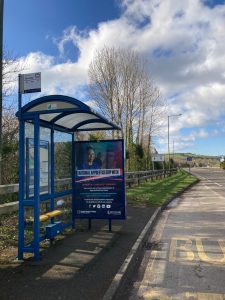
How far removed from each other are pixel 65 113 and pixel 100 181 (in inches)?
76.6

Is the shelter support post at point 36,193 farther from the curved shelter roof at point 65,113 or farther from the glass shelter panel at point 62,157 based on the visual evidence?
the glass shelter panel at point 62,157

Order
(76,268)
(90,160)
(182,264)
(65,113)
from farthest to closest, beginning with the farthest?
(90,160), (65,113), (182,264), (76,268)

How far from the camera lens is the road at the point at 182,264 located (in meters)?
5.52

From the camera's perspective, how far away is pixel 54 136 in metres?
8.74

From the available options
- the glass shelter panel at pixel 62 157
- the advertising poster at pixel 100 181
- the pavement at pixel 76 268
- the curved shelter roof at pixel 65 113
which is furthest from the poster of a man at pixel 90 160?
the pavement at pixel 76 268

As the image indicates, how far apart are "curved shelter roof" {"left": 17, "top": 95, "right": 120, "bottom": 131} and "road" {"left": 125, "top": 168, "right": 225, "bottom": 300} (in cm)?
281

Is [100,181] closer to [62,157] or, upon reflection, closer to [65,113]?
[62,157]

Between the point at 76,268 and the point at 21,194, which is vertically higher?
the point at 21,194

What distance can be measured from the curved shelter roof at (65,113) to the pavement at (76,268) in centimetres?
238

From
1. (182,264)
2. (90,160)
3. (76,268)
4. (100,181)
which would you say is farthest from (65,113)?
(182,264)

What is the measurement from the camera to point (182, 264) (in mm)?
7047

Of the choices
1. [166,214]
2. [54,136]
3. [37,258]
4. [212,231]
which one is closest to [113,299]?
[37,258]

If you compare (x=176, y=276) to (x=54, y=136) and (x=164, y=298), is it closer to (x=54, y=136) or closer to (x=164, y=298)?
(x=164, y=298)

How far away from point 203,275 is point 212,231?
433 centimetres
